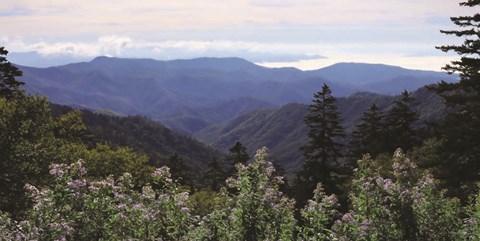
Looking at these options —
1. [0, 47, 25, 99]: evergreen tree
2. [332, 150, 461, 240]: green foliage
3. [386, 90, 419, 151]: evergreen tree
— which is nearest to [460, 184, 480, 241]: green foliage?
[332, 150, 461, 240]: green foliage

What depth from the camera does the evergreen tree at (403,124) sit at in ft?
156

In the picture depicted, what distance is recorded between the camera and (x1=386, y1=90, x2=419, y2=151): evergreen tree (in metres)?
47.7

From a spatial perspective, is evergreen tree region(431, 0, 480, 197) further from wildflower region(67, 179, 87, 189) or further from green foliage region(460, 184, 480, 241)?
wildflower region(67, 179, 87, 189)

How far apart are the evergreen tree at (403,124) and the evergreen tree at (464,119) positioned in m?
19.8

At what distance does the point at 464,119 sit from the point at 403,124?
73.0ft

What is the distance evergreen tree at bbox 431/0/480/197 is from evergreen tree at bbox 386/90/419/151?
19804 mm

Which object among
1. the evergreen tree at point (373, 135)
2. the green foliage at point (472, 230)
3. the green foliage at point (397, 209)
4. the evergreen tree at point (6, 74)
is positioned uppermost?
the evergreen tree at point (6, 74)

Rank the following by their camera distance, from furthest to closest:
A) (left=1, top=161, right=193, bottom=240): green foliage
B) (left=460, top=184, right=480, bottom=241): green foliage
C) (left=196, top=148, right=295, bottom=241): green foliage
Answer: (left=460, top=184, right=480, bottom=241): green foliage → (left=196, top=148, right=295, bottom=241): green foliage → (left=1, top=161, right=193, bottom=240): green foliage

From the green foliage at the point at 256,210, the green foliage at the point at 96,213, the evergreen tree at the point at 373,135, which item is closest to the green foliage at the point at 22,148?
the green foliage at the point at 96,213

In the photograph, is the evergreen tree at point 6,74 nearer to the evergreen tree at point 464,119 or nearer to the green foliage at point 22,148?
the green foliage at point 22,148

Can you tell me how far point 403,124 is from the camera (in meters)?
48.7

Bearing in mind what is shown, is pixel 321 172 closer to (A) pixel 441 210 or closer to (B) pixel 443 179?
(B) pixel 443 179

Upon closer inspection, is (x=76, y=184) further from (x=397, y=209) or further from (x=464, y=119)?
(x=464, y=119)

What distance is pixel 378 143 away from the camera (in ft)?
166
